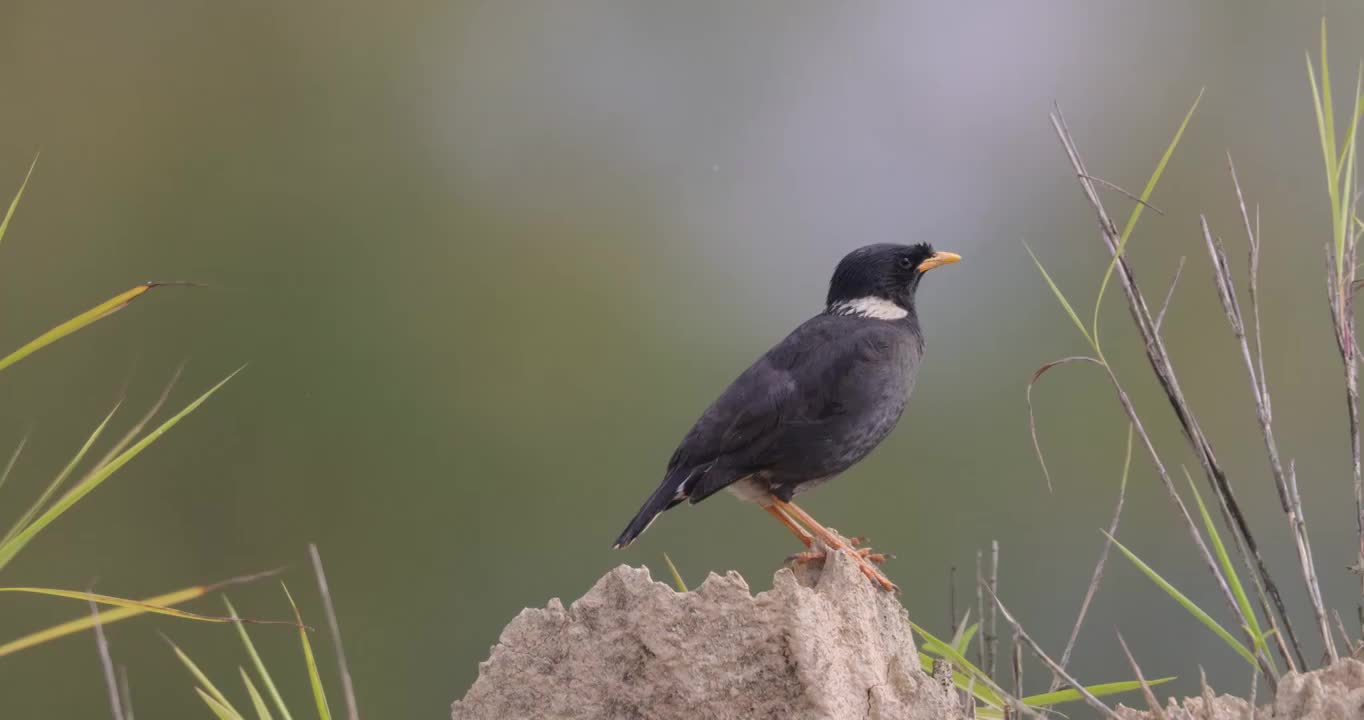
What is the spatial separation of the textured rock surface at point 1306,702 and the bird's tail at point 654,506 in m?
1.89

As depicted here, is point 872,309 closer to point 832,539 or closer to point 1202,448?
point 832,539

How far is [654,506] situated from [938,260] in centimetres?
179

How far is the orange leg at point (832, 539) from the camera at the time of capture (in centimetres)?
420

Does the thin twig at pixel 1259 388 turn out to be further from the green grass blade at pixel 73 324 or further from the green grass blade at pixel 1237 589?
the green grass blade at pixel 73 324

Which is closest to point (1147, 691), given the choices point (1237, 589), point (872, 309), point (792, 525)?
point (1237, 589)

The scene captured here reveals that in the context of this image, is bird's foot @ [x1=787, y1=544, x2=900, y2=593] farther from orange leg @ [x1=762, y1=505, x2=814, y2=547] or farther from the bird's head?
the bird's head

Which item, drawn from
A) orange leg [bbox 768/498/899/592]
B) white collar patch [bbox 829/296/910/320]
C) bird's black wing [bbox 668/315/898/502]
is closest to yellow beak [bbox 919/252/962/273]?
white collar patch [bbox 829/296/910/320]

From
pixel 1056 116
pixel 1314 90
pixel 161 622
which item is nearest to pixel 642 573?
pixel 1056 116

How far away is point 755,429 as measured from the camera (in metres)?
4.85

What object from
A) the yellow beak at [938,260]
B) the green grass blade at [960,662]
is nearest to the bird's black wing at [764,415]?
the yellow beak at [938,260]

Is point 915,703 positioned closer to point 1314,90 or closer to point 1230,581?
point 1230,581

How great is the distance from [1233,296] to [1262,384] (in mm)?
249

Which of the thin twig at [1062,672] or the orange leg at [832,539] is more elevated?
the orange leg at [832,539]

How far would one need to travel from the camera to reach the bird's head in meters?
5.57
